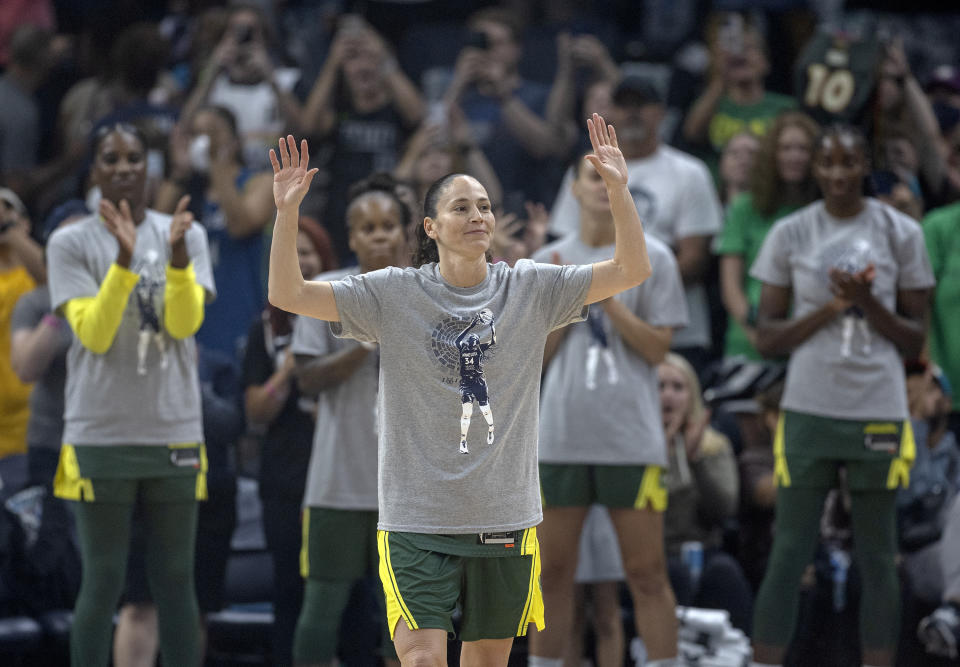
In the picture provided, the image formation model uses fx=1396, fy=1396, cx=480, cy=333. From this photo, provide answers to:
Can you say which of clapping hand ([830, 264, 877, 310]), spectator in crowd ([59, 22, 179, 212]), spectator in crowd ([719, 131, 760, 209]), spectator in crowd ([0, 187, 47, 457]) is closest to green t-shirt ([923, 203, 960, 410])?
spectator in crowd ([719, 131, 760, 209])

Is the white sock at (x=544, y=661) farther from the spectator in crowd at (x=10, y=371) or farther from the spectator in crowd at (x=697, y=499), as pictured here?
the spectator in crowd at (x=10, y=371)

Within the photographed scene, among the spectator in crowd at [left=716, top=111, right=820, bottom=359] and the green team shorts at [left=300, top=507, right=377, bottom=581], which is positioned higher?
the spectator in crowd at [left=716, top=111, right=820, bottom=359]

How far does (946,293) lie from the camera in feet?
21.8

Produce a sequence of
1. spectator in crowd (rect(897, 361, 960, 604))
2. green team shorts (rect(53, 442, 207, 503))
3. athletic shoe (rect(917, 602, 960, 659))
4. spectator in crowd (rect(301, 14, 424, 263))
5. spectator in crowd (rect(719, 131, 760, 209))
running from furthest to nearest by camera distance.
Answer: spectator in crowd (rect(301, 14, 424, 263)) < spectator in crowd (rect(719, 131, 760, 209)) < spectator in crowd (rect(897, 361, 960, 604)) < athletic shoe (rect(917, 602, 960, 659)) < green team shorts (rect(53, 442, 207, 503))

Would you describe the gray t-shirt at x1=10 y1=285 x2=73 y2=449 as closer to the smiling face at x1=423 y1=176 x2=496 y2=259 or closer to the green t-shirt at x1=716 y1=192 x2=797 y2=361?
the smiling face at x1=423 y1=176 x2=496 y2=259

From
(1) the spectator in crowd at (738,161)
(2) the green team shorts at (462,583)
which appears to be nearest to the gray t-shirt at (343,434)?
(2) the green team shorts at (462,583)

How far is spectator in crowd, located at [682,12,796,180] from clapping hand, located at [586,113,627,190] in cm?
387

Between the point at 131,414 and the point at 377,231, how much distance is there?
1.08m

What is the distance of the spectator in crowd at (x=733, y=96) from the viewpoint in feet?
24.9

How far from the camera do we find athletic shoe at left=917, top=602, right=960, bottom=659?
546 cm

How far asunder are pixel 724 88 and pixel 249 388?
Result: 3.48m

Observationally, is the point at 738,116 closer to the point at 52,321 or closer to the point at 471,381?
the point at 52,321

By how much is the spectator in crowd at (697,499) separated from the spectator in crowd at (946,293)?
130 cm

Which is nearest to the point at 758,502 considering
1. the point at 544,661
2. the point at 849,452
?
the point at 849,452
